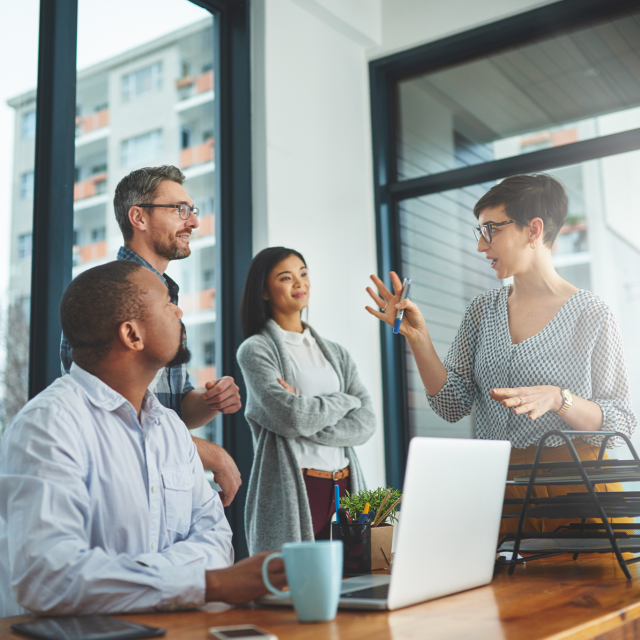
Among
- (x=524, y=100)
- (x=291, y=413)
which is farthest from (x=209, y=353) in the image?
(x=524, y=100)

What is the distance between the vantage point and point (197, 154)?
3162mm

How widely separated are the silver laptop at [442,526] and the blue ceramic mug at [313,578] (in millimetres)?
75

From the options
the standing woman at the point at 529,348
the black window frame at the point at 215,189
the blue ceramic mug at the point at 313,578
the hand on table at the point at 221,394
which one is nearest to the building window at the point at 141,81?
the black window frame at the point at 215,189

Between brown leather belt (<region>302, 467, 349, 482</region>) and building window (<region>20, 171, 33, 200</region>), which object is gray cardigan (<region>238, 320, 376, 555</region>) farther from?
building window (<region>20, 171, 33, 200</region>)

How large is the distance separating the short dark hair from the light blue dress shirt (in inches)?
41.2

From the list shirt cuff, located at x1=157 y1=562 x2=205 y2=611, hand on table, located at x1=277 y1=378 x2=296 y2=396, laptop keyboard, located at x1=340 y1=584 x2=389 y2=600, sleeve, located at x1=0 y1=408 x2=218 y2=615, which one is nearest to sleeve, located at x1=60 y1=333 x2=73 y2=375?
sleeve, located at x1=0 y1=408 x2=218 y2=615

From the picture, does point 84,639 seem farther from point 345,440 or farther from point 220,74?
Answer: point 220,74

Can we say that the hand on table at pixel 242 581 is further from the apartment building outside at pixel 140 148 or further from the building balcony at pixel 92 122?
the building balcony at pixel 92 122

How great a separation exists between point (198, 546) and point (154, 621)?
279mm

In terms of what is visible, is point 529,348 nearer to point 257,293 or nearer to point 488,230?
point 488,230

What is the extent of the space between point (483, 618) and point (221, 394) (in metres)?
1.14

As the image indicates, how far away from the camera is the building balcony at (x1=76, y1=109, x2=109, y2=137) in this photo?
2623 millimetres

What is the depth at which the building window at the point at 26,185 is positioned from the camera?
7.82 feet

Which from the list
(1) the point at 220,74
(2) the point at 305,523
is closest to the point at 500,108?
(1) the point at 220,74
